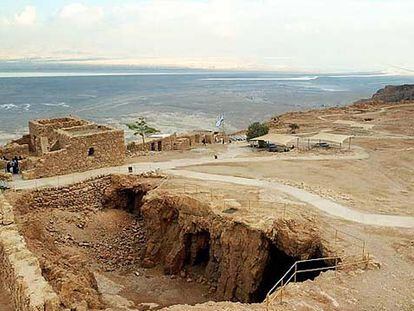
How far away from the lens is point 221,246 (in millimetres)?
23234

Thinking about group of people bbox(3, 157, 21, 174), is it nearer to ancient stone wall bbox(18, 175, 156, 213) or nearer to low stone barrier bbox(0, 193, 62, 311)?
ancient stone wall bbox(18, 175, 156, 213)

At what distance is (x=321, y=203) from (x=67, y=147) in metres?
16.3

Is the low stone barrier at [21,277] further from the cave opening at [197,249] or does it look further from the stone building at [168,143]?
the stone building at [168,143]

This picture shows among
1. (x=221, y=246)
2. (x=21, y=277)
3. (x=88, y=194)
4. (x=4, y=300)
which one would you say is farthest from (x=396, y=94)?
(x=21, y=277)

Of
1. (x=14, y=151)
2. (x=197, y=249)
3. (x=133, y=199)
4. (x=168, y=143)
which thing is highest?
(x=14, y=151)

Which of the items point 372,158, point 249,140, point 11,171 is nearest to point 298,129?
point 249,140

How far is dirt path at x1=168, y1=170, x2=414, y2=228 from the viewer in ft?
77.0

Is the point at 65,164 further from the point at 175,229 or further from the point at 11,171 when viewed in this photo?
the point at 175,229

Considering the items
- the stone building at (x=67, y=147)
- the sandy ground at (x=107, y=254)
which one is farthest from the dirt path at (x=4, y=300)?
the stone building at (x=67, y=147)

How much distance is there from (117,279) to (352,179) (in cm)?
1664

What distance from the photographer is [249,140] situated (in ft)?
147

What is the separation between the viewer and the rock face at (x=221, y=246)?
2167 centimetres

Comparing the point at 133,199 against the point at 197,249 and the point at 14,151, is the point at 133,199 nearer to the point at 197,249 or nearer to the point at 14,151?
the point at 197,249

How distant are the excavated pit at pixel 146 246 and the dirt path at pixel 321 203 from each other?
293 cm
